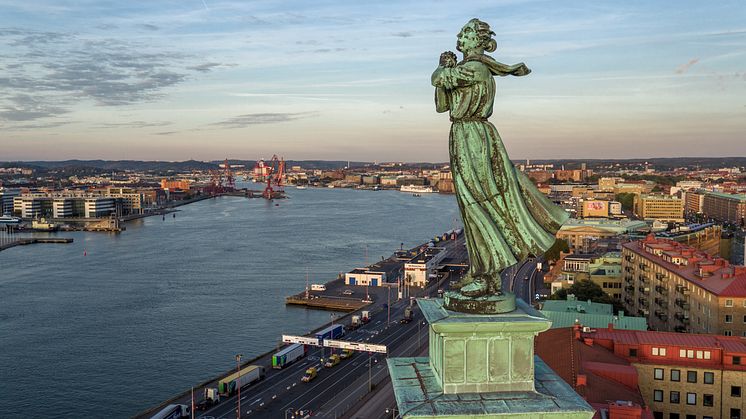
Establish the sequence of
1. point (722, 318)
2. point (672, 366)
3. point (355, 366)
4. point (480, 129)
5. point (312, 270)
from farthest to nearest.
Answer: point (312, 270)
point (355, 366)
point (722, 318)
point (672, 366)
point (480, 129)

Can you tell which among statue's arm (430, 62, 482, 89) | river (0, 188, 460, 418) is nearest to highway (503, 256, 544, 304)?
river (0, 188, 460, 418)

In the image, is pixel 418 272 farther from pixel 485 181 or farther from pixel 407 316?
pixel 485 181

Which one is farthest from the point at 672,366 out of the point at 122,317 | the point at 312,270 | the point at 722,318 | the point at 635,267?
the point at 312,270

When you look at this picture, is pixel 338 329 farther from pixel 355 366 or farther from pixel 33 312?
pixel 33 312

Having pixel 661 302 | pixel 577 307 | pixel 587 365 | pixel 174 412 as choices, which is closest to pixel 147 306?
pixel 174 412

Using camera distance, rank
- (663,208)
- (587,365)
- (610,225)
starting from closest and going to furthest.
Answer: (587,365), (610,225), (663,208)
